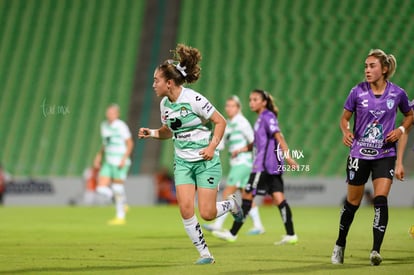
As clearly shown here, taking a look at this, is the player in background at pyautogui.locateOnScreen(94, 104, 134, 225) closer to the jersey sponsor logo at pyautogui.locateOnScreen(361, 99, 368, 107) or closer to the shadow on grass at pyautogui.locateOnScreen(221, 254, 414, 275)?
the shadow on grass at pyautogui.locateOnScreen(221, 254, 414, 275)

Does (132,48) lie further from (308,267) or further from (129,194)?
(308,267)

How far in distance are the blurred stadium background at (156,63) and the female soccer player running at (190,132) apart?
570 inches

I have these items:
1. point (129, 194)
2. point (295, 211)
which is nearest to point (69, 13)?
point (129, 194)

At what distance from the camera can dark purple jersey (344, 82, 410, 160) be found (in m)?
8.04

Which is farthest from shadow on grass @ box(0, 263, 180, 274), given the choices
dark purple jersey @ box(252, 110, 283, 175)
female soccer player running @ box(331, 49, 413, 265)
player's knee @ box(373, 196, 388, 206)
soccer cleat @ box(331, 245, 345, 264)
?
dark purple jersey @ box(252, 110, 283, 175)

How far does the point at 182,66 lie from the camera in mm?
8328

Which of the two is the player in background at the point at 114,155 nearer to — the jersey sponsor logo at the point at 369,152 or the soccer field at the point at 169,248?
the soccer field at the point at 169,248

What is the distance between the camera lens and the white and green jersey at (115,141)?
1678 cm

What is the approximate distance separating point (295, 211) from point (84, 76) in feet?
33.8

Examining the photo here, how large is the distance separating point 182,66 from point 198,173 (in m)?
1.10

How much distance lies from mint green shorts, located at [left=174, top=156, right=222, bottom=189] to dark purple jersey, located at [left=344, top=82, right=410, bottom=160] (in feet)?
4.62

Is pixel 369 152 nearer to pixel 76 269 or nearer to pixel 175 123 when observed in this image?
pixel 175 123

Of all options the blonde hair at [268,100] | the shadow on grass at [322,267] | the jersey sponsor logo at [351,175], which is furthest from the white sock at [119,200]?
the jersey sponsor logo at [351,175]

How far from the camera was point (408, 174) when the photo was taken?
21922 mm
